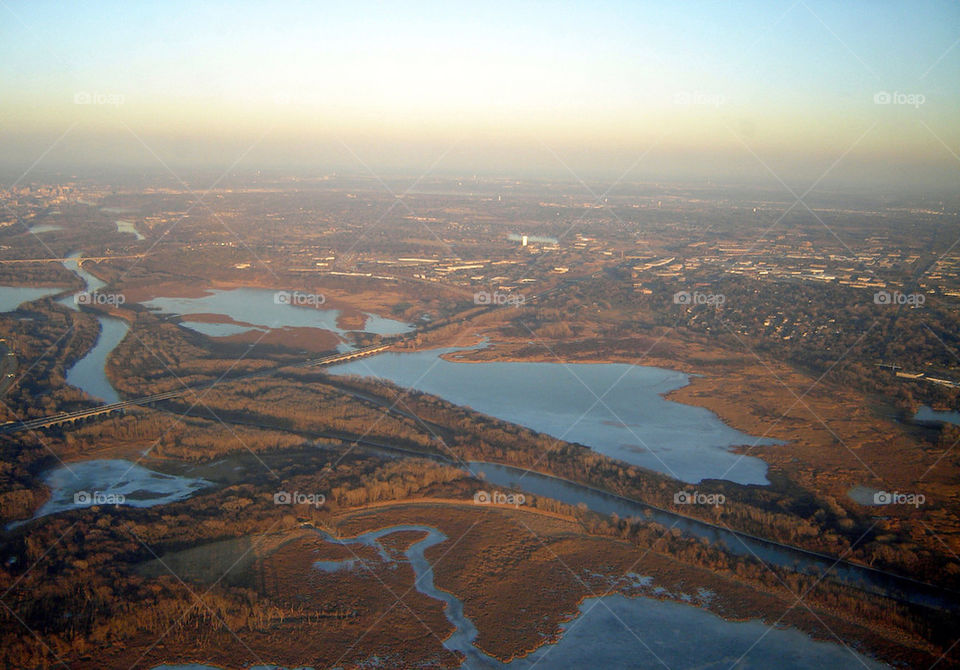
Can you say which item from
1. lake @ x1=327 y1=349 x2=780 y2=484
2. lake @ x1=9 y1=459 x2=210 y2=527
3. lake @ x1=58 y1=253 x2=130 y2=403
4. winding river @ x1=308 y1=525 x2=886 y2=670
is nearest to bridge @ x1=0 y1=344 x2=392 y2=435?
lake @ x1=327 y1=349 x2=780 y2=484

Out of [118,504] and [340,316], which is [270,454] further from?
[340,316]

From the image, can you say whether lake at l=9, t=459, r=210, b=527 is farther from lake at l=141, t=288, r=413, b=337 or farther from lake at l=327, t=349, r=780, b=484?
lake at l=141, t=288, r=413, b=337

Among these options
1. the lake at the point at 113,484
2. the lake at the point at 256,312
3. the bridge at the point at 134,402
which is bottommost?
the lake at the point at 113,484

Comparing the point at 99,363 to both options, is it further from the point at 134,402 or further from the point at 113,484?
the point at 113,484

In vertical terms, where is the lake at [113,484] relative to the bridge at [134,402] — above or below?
below

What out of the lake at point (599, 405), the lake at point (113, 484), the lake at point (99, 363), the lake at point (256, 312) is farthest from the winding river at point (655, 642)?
the lake at point (256, 312)

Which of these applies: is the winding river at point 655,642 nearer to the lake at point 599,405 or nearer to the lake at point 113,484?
the lake at point 599,405
